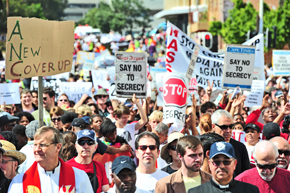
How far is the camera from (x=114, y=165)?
409 centimetres

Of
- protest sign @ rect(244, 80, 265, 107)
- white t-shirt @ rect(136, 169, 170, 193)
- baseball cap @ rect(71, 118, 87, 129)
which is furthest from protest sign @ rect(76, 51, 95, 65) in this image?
white t-shirt @ rect(136, 169, 170, 193)

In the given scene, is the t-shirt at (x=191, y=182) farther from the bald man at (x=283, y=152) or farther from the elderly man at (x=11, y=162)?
the elderly man at (x=11, y=162)

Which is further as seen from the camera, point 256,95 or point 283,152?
point 256,95

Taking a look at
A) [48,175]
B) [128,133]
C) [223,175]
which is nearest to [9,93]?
[128,133]

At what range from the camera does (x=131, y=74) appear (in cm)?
810

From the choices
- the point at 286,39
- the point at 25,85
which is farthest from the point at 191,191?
the point at 286,39

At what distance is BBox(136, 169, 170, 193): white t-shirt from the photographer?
4.41 metres

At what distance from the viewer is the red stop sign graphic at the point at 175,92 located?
7109 mm

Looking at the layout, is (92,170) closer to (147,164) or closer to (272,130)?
(147,164)

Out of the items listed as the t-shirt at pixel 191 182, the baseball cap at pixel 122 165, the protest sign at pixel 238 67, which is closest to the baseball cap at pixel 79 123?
the baseball cap at pixel 122 165

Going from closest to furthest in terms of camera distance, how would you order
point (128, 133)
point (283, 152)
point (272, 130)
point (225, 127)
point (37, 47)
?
point (283, 152) → point (37, 47) → point (225, 127) → point (272, 130) → point (128, 133)

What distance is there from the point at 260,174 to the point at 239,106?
3.94m

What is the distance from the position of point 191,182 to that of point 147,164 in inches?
20.9

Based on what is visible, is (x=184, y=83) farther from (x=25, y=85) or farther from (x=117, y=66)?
(x=25, y=85)
